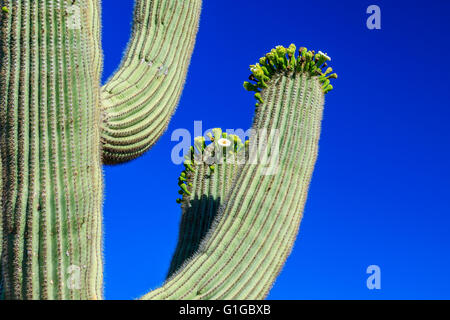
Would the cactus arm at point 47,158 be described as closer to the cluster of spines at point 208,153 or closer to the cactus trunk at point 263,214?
the cactus trunk at point 263,214

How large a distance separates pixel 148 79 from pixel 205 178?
3.85 ft

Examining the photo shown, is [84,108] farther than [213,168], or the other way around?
[213,168]

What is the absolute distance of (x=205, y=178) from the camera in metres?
5.34

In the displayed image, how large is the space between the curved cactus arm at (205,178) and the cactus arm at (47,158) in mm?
1660

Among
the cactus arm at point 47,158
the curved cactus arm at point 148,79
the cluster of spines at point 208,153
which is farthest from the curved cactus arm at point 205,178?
the cactus arm at point 47,158

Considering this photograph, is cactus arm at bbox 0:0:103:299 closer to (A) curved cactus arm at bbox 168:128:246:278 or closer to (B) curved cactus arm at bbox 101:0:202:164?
(B) curved cactus arm at bbox 101:0:202:164

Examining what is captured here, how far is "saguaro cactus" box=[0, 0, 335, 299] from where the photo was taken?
336 cm

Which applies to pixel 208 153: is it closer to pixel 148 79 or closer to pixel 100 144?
pixel 148 79

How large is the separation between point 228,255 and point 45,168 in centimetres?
134

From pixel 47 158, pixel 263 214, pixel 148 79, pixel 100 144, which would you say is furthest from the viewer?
pixel 148 79

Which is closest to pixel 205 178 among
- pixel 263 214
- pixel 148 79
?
pixel 148 79
